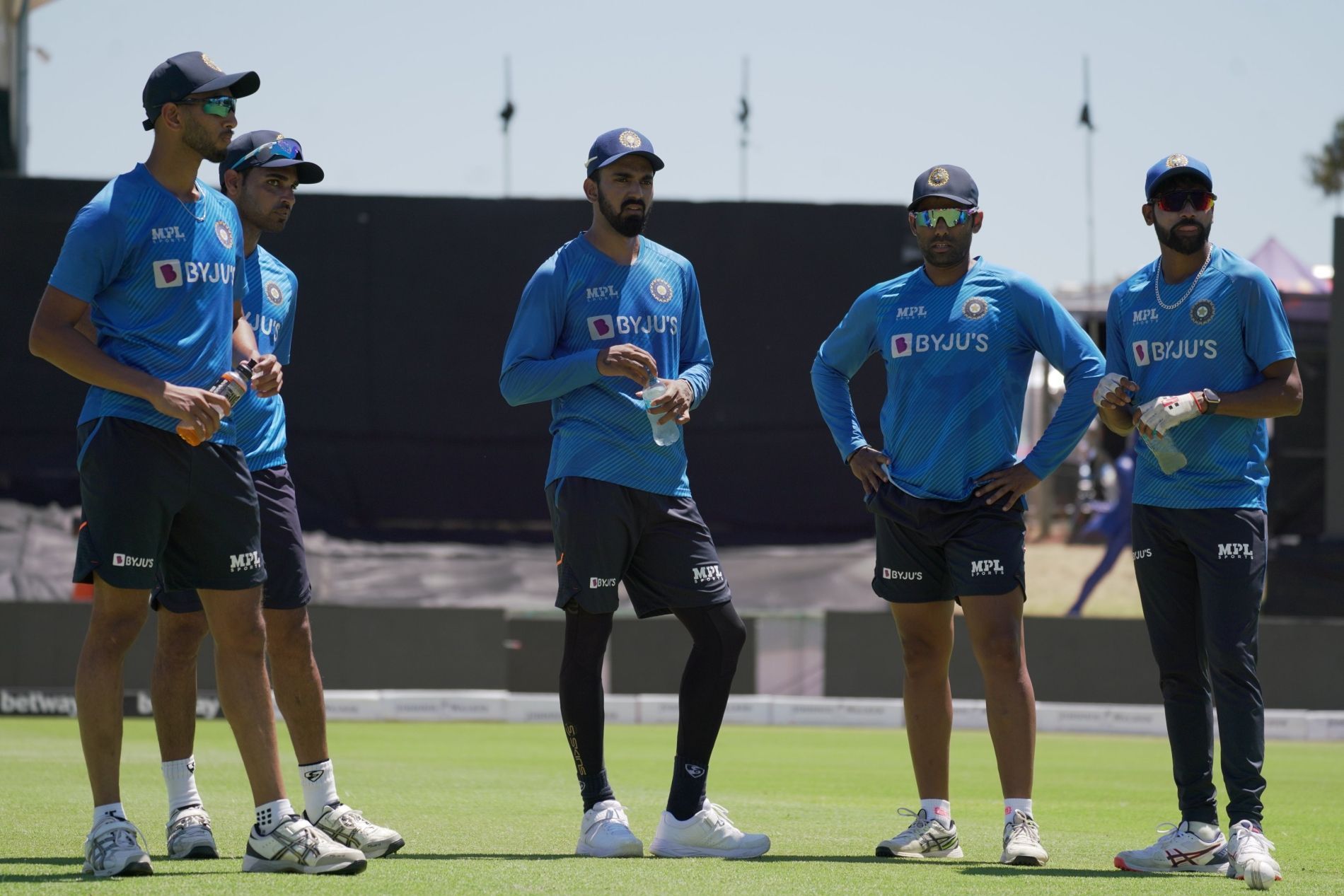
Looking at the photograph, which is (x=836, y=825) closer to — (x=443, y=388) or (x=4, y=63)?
(x=443, y=388)

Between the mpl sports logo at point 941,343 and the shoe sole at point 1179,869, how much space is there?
163 cm

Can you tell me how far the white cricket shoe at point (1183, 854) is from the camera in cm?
484

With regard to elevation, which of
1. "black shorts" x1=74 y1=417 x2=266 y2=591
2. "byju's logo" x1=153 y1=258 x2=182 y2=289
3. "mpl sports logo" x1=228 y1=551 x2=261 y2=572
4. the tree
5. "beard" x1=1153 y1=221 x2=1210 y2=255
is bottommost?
"mpl sports logo" x1=228 y1=551 x2=261 y2=572

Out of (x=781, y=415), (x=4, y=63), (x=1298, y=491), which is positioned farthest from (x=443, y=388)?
(x=1298, y=491)

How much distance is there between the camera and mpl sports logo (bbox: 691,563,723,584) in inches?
202

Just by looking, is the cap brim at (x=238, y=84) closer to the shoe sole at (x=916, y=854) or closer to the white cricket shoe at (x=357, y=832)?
the white cricket shoe at (x=357, y=832)

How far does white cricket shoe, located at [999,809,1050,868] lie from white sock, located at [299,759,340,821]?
79.4 inches

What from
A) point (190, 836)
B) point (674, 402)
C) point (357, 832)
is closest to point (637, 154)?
point (674, 402)

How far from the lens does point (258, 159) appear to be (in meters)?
5.26

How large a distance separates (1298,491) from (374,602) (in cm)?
832

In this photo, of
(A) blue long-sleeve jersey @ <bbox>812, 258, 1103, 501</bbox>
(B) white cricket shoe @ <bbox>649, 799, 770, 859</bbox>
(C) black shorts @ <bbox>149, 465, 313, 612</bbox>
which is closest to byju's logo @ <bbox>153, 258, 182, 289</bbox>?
(C) black shorts @ <bbox>149, 465, 313, 612</bbox>

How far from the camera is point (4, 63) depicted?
53.8ft

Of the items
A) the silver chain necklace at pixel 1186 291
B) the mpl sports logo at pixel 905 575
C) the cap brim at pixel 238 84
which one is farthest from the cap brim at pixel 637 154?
the silver chain necklace at pixel 1186 291

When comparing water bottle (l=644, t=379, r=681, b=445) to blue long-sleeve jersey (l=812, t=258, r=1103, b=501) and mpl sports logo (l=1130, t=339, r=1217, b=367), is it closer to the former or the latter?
blue long-sleeve jersey (l=812, t=258, r=1103, b=501)
